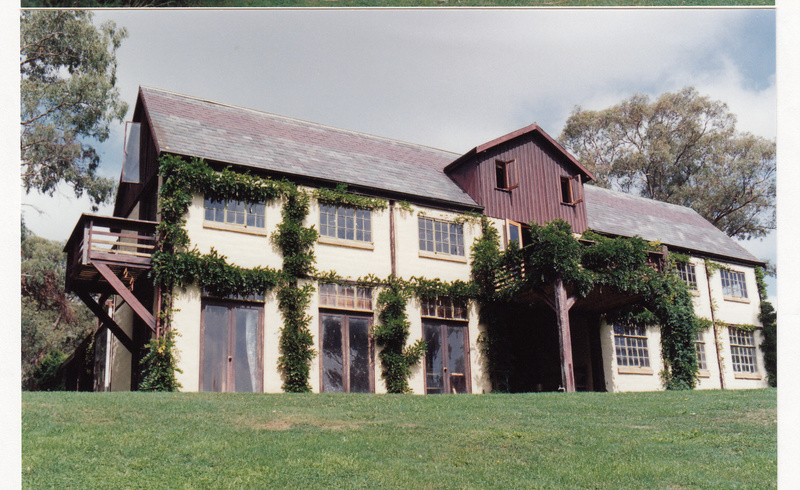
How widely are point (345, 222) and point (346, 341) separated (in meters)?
3.34

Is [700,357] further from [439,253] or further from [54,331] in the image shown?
[54,331]

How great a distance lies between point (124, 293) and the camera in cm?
1678

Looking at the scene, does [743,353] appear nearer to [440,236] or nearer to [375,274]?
[440,236]

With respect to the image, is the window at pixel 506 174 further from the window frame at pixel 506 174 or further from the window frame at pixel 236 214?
the window frame at pixel 236 214

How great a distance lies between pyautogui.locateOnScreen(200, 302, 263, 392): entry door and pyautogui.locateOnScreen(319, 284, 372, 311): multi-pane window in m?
1.90

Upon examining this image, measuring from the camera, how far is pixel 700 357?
26.4 metres

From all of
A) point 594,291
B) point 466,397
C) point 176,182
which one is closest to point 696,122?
point 594,291

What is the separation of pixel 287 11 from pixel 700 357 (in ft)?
67.4

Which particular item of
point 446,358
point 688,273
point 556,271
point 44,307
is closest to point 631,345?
point 688,273

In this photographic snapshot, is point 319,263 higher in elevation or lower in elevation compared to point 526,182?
lower

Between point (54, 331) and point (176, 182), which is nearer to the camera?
point (176, 182)

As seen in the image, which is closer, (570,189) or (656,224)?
(570,189)

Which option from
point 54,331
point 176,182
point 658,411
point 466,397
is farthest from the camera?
point 54,331

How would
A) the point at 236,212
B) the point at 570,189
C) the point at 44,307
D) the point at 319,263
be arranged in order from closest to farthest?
the point at 236,212 < the point at 319,263 < the point at 570,189 < the point at 44,307
